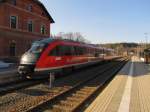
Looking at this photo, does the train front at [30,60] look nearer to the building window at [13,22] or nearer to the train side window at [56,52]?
the train side window at [56,52]

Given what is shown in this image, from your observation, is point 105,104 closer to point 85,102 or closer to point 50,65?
point 85,102

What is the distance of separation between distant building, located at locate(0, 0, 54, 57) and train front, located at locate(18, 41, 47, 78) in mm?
17827

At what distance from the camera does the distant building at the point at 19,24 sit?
3475 cm

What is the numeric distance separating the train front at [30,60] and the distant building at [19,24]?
702 inches

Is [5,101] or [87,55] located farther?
[87,55]

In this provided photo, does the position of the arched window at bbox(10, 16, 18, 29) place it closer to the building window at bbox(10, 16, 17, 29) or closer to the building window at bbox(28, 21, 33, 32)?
the building window at bbox(10, 16, 17, 29)

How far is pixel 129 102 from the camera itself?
10.1m

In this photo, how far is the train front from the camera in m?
16.0

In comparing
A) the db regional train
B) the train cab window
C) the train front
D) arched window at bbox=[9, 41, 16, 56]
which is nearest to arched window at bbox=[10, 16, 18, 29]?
arched window at bbox=[9, 41, 16, 56]

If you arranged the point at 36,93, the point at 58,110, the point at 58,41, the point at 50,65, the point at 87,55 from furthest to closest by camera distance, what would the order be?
the point at 87,55 < the point at 58,41 < the point at 50,65 < the point at 36,93 < the point at 58,110

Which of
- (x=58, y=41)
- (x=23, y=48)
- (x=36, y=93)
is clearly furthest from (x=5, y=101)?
(x=23, y=48)

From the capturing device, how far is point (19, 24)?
3816 centimetres

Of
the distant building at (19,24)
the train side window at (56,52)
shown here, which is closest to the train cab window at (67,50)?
the train side window at (56,52)

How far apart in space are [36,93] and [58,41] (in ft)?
23.0
